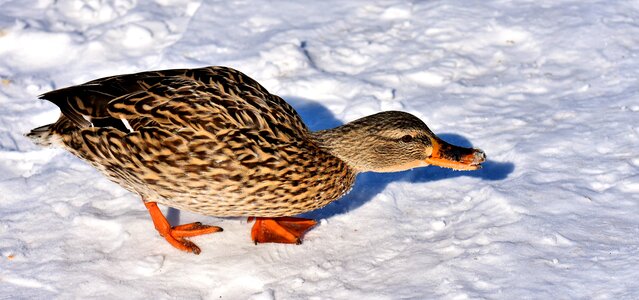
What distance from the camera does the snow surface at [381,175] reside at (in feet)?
14.8

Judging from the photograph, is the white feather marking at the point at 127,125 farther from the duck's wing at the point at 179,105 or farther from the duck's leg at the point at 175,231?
the duck's leg at the point at 175,231

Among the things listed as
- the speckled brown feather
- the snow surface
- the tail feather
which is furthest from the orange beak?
the tail feather

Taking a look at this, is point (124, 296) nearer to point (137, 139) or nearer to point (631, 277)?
point (137, 139)

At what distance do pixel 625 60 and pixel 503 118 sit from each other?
123cm

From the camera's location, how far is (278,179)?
4.66m

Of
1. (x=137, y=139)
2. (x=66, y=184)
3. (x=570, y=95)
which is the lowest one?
(x=570, y=95)

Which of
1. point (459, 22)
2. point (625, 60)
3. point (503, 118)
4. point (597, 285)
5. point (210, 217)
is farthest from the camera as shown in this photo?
point (459, 22)

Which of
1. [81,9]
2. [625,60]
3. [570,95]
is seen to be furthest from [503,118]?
[81,9]

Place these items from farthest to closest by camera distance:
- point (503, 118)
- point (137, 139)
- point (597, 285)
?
point (503, 118) → point (137, 139) → point (597, 285)

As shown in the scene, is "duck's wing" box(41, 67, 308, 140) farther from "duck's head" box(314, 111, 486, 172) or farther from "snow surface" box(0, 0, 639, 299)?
"snow surface" box(0, 0, 639, 299)

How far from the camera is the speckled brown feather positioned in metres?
4.51

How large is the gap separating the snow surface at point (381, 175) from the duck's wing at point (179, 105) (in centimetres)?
78

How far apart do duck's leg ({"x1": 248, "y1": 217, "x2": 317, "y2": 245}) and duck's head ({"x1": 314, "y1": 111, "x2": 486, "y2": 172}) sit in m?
0.49

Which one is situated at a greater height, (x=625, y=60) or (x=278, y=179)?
(x=278, y=179)
